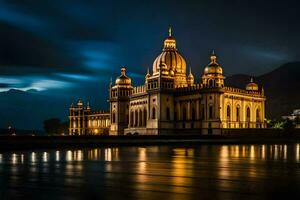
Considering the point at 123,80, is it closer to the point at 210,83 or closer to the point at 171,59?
the point at 171,59

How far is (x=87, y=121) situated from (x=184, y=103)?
52.0 meters

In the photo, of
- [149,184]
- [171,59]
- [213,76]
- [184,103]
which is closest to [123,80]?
[171,59]

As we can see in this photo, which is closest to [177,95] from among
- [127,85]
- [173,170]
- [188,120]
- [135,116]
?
[188,120]

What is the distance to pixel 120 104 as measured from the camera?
11975 cm

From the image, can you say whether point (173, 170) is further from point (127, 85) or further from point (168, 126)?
point (127, 85)

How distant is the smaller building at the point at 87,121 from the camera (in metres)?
136

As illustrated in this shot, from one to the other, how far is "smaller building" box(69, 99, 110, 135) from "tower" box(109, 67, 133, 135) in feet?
41.0

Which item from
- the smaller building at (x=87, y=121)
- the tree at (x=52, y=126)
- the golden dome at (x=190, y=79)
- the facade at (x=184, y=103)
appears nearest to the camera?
the facade at (x=184, y=103)

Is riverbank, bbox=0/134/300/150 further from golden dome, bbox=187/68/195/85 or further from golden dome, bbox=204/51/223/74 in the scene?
golden dome, bbox=187/68/195/85

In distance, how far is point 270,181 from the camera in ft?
60.2

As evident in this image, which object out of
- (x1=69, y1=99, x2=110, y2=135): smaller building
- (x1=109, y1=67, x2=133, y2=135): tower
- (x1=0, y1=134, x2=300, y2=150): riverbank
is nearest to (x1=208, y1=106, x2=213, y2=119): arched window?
(x1=0, y1=134, x2=300, y2=150): riverbank

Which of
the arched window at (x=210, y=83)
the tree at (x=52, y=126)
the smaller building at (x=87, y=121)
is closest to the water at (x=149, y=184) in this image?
the arched window at (x=210, y=83)

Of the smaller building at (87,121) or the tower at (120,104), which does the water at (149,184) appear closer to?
the tower at (120,104)

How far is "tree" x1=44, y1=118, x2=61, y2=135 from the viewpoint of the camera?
166m
